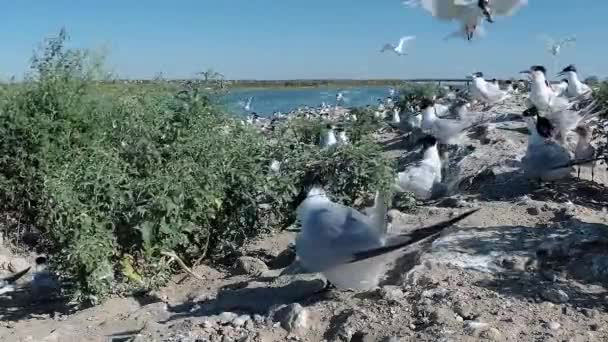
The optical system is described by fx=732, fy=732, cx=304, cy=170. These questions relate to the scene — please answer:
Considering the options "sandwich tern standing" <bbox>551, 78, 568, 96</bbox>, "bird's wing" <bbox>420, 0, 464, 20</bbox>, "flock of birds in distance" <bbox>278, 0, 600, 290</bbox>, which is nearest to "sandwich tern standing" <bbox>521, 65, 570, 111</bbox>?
"flock of birds in distance" <bbox>278, 0, 600, 290</bbox>

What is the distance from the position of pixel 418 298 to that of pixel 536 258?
36.2 inches

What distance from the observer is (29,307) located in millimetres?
5406

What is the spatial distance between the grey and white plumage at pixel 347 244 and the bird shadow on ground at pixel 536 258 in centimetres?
56

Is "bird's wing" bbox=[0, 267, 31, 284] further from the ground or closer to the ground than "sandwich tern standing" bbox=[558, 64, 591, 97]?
closer to the ground

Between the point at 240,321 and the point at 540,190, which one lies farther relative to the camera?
the point at 540,190

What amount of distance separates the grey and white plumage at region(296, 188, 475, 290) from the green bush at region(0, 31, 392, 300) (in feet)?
3.99

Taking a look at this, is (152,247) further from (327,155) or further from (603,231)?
(603,231)

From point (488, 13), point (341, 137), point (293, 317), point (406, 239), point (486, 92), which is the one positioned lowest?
point (293, 317)

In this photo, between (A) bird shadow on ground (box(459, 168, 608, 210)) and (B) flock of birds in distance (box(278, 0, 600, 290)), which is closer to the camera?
(B) flock of birds in distance (box(278, 0, 600, 290))

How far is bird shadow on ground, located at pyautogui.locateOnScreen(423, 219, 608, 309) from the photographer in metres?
3.78

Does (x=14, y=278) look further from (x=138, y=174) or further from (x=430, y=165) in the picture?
(x=430, y=165)

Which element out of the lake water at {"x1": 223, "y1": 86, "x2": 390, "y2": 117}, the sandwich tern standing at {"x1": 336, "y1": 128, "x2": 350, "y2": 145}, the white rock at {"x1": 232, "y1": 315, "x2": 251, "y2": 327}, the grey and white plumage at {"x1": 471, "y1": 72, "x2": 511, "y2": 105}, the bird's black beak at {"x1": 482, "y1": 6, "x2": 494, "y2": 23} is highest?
the bird's black beak at {"x1": 482, "y1": 6, "x2": 494, "y2": 23}

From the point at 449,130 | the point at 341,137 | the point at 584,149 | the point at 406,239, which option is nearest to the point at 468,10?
the point at 406,239

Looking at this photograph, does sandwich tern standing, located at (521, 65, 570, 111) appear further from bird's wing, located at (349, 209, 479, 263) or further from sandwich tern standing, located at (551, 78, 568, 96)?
bird's wing, located at (349, 209, 479, 263)
